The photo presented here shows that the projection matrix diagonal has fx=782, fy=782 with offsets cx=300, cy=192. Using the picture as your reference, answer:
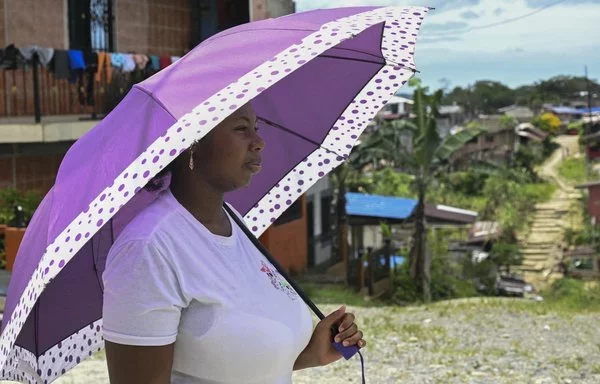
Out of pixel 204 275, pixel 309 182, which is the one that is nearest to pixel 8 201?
pixel 309 182

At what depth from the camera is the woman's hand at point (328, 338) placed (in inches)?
86.8

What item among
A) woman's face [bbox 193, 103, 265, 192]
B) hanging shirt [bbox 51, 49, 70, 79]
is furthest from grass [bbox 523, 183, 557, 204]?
woman's face [bbox 193, 103, 265, 192]

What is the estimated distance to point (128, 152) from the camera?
184 cm

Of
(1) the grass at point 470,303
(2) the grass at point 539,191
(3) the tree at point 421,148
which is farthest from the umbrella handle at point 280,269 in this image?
(2) the grass at point 539,191

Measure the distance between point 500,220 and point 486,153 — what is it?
11.4 metres

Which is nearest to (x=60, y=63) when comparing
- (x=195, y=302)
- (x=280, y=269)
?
(x=280, y=269)

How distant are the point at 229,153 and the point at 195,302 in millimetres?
396

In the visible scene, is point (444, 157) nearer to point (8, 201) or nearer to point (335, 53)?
point (8, 201)

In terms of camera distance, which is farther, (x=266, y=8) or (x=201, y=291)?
(x=266, y=8)

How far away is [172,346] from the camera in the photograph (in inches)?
67.4

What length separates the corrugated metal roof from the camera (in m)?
19.7

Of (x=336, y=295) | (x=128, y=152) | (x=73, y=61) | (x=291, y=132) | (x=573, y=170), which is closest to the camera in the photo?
(x=128, y=152)

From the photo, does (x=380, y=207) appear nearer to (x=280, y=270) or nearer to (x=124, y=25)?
(x=124, y=25)

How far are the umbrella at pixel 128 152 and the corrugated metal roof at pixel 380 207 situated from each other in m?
17.2
